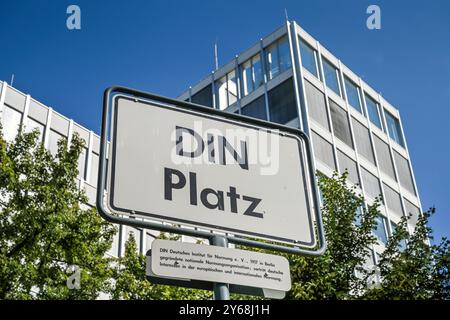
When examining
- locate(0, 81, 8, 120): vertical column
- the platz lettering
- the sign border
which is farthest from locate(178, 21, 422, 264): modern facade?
the platz lettering

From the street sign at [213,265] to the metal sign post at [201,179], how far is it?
6 cm

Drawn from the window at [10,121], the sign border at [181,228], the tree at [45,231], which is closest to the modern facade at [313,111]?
the window at [10,121]

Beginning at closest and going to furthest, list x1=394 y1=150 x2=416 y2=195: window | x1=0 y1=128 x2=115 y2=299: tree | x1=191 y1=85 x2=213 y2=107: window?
x1=0 y1=128 x2=115 y2=299: tree, x1=191 y1=85 x2=213 y2=107: window, x1=394 y1=150 x2=416 y2=195: window

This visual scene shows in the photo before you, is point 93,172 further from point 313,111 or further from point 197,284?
point 197,284

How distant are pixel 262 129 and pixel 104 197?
97 cm

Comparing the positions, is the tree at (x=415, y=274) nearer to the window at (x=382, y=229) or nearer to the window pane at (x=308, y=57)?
the window at (x=382, y=229)

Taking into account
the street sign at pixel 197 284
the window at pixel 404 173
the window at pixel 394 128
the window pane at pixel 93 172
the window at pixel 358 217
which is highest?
the window at pixel 394 128

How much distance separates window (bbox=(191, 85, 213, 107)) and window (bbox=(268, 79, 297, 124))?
6045 millimetres

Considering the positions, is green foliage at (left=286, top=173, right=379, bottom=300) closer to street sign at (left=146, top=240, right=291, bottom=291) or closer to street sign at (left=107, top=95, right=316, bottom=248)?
street sign at (left=107, top=95, right=316, bottom=248)

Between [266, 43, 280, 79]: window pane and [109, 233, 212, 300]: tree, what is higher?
[266, 43, 280, 79]: window pane

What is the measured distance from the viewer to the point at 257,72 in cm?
4275

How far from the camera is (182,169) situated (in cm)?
258

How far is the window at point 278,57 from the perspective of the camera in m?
40.8

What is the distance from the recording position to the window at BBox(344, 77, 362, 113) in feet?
150
